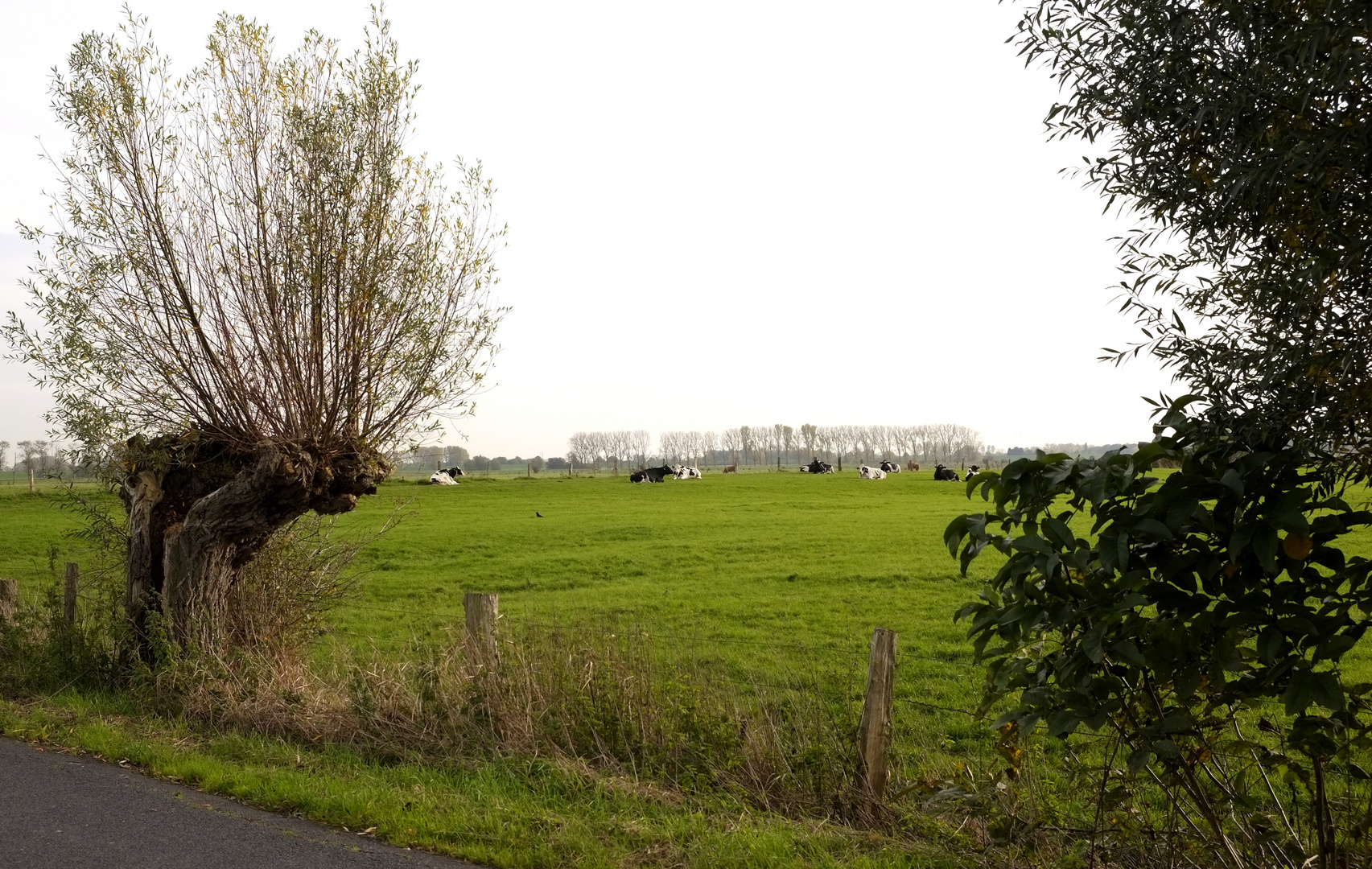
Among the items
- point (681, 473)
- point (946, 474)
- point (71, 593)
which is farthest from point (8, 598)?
point (681, 473)

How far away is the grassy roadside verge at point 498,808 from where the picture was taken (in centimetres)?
602

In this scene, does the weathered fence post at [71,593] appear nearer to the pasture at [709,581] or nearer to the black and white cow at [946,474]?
the pasture at [709,581]

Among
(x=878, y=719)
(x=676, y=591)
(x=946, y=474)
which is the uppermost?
(x=946, y=474)

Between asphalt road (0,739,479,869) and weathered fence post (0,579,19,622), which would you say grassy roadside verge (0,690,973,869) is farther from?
weathered fence post (0,579,19,622)

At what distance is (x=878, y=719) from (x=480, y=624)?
432 cm

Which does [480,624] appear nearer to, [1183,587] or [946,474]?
[1183,587]

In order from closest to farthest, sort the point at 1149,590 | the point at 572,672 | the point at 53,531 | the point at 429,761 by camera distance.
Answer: the point at 1149,590 → the point at 429,761 → the point at 572,672 → the point at 53,531

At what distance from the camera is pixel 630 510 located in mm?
48938

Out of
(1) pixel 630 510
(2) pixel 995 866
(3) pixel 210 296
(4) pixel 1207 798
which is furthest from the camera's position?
(1) pixel 630 510

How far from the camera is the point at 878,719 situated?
23.4 feet

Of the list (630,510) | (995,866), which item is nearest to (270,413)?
(995,866)

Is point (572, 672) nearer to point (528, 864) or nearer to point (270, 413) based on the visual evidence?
point (528, 864)

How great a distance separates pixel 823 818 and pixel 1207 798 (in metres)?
2.88

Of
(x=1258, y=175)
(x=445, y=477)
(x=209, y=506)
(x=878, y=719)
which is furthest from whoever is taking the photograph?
(x=445, y=477)
